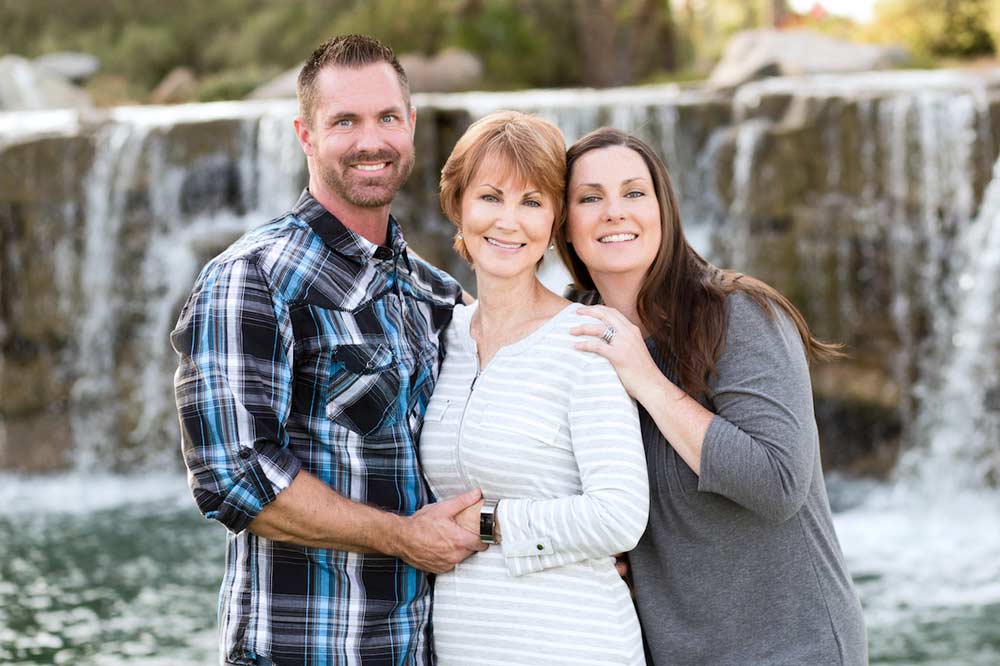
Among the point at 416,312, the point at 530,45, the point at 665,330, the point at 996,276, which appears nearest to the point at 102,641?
the point at 416,312

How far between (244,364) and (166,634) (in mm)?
4153

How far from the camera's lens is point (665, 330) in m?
2.73

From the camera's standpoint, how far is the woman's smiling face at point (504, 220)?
8.73 feet

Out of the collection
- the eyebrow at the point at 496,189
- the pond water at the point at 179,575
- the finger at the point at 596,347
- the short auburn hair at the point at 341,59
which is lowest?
the pond water at the point at 179,575

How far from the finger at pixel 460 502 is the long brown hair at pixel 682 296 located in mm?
498

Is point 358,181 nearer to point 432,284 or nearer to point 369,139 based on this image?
point 369,139

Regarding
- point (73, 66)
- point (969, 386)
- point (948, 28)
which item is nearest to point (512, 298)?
point (969, 386)

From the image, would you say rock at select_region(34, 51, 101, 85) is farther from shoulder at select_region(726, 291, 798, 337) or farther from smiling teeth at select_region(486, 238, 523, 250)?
shoulder at select_region(726, 291, 798, 337)

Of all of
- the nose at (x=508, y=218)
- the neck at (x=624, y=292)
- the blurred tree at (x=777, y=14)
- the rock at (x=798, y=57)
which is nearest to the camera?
the nose at (x=508, y=218)

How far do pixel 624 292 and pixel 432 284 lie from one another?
55cm

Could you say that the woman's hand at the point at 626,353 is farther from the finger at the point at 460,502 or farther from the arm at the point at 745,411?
the finger at the point at 460,502

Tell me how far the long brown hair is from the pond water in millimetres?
3776

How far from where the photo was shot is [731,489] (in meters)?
2.51

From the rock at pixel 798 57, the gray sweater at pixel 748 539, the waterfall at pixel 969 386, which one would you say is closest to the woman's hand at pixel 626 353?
the gray sweater at pixel 748 539
